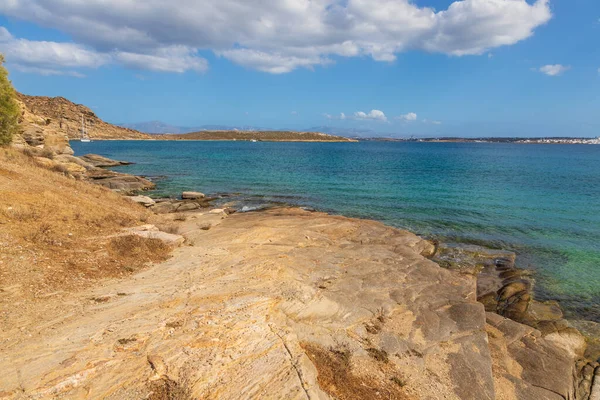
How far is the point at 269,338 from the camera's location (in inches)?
305

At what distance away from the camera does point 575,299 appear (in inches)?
558

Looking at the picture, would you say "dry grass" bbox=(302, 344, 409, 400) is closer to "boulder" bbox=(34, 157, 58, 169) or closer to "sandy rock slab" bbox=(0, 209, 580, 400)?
"sandy rock slab" bbox=(0, 209, 580, 400)

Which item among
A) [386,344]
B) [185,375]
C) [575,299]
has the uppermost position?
[185,375]

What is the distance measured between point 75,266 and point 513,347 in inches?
549

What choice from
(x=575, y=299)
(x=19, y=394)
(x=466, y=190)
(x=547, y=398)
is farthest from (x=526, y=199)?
(x=19, y=394)

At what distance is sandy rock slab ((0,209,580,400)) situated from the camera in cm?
632

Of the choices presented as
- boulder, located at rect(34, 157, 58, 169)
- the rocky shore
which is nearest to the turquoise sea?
the rocky shore

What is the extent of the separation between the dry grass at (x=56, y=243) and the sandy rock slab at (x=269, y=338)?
1.00 m

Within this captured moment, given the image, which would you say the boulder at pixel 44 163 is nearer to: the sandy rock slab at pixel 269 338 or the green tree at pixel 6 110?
A: the green tree at pixel 6 110

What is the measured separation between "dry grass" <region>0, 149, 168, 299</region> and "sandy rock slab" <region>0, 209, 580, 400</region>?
1.00m

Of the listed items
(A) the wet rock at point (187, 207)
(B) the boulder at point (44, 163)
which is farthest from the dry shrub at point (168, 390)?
(B) the boulder at point (44, 163)

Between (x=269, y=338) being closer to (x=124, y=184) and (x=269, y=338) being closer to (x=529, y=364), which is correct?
(x=529, y=364)

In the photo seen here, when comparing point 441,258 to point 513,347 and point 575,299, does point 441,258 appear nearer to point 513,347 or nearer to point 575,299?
point 575,299

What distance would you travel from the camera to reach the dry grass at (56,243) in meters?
9.76
